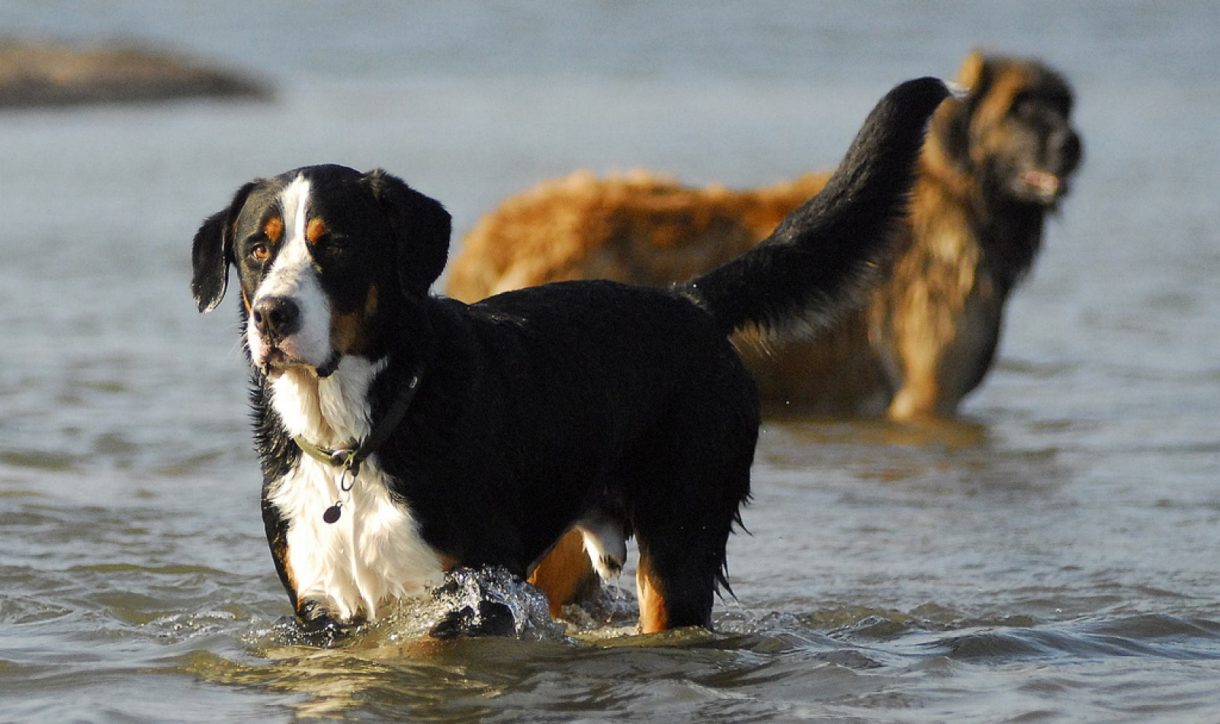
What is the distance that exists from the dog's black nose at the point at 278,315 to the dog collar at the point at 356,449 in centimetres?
38

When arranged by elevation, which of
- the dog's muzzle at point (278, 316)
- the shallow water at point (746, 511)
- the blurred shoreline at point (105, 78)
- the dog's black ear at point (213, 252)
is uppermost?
the blurred shoreline at point (105, 78)

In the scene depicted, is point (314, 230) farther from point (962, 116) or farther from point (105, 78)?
point (105, 78)

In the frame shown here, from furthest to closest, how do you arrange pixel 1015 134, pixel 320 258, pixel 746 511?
pixel 1015 134 → pixel 746 511 → pixel 320 258

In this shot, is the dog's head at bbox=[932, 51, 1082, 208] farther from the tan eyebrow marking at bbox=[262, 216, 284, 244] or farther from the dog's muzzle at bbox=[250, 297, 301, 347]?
the dog's muzzle at bbox=[250, 297, 301, 347]

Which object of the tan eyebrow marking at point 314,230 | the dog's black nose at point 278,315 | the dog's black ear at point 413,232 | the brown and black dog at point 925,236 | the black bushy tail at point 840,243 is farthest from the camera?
the brown and black dog at point 925,236

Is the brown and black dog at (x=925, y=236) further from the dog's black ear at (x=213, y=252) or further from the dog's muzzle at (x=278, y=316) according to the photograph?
the dog's muzzle at (x=278, y=316)

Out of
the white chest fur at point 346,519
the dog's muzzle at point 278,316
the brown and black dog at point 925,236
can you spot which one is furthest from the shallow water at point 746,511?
the dog's muzzle at point 278,316

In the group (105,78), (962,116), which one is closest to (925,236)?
(962,116)

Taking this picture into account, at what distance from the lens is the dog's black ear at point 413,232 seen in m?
4.38

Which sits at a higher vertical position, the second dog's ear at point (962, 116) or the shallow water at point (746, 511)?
the second dog's ear at point (962, 116)

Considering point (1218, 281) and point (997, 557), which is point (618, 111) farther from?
point (997, 557)

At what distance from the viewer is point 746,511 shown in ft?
22.9

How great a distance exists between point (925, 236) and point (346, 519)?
16.0ft

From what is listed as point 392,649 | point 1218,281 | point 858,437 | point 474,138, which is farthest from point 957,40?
point 392,649
